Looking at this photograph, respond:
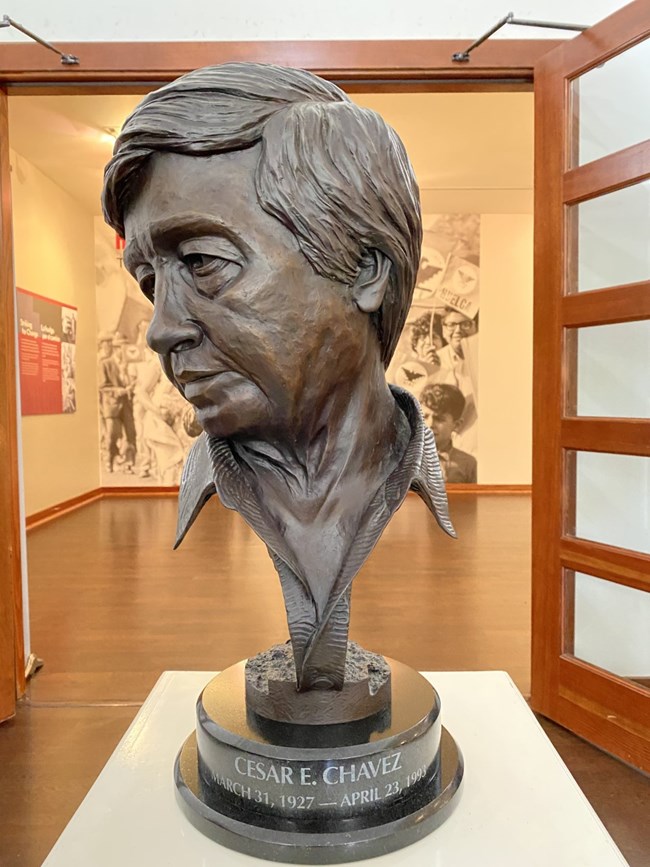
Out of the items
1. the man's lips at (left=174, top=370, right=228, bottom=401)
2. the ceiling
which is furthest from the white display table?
the ceiling

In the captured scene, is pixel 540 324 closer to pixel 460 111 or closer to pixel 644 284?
pixel 644 284

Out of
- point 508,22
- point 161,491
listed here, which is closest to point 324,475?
point 508,22

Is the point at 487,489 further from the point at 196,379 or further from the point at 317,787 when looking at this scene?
the point at 196,379

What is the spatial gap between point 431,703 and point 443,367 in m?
5.50

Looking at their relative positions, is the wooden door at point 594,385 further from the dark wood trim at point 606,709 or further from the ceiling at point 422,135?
the ceiling at point 422,135

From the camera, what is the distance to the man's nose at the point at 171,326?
106 centimetres

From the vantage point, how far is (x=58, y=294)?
5.88m

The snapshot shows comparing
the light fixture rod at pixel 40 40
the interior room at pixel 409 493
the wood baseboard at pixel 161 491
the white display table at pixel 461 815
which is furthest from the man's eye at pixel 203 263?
the wood baseboard at pixel 161 491

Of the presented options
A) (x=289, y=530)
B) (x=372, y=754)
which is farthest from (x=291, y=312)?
(x=372, y=754)

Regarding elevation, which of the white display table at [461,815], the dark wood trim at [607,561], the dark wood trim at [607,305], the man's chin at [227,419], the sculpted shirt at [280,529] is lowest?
the white display table at [461,815]

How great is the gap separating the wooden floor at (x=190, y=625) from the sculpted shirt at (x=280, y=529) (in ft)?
Result: 3.80

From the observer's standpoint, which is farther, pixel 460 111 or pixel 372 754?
pixel 460 111

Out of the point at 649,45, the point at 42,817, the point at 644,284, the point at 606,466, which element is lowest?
the point at 42,817

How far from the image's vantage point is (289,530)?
47.6 inches
